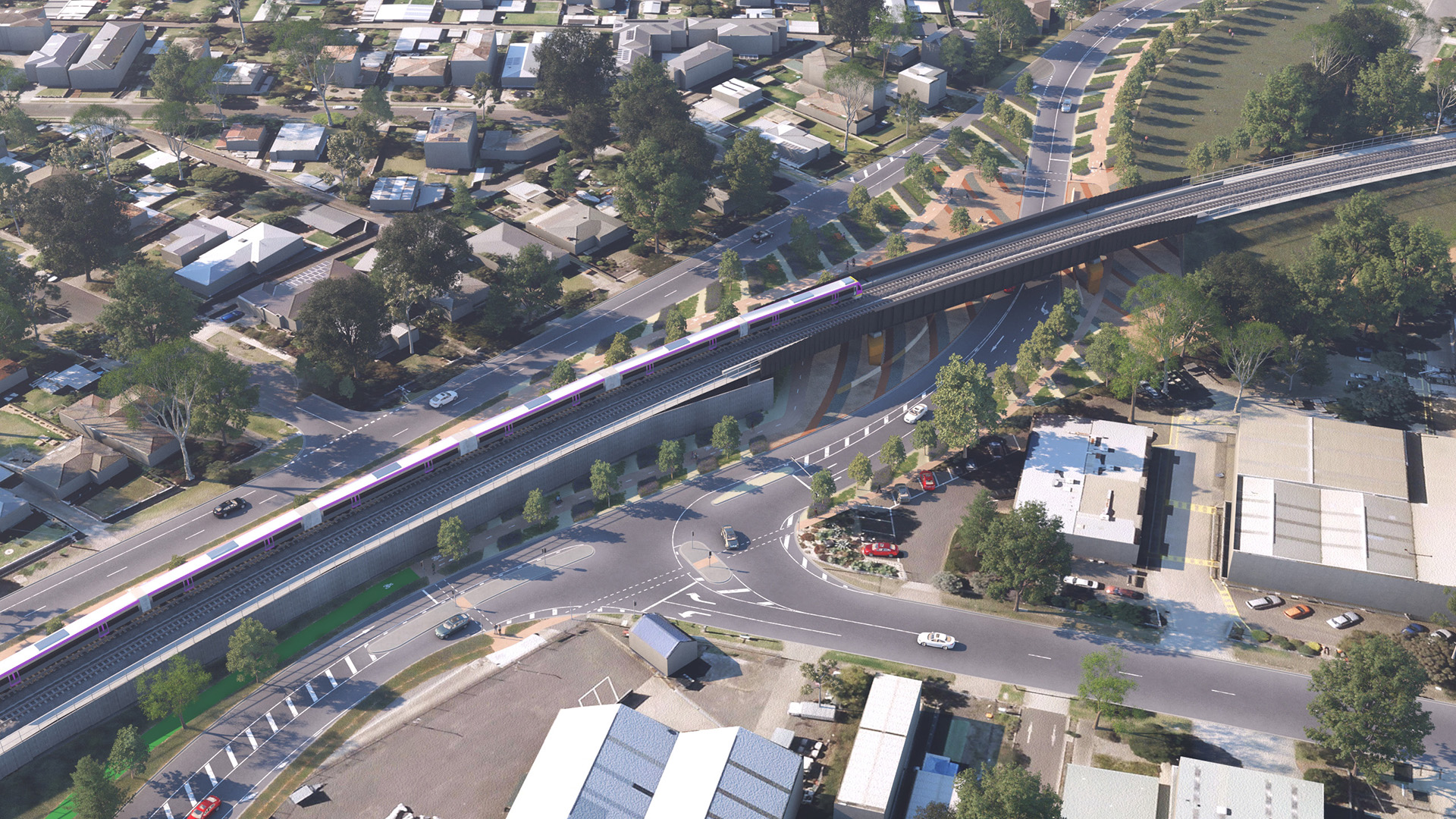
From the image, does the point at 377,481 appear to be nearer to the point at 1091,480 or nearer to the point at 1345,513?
the point at 1091,480

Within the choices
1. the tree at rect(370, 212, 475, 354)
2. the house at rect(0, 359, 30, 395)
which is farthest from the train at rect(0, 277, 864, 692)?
the house at rect(0, 359, 30, 395)

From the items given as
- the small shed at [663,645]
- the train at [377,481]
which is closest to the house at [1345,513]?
the train at [377,481]

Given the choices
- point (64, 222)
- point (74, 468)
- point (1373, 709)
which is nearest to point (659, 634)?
point (1373, 709)

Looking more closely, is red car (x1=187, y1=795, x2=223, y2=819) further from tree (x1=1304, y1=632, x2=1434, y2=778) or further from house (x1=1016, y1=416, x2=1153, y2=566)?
tree (x1=1304, y1=632, x2=1434, y2=778)

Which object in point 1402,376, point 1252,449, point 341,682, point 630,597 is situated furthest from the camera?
point 1402,376

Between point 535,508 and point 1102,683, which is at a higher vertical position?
point 535,508

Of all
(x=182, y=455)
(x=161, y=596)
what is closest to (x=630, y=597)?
(x=161, y=596)

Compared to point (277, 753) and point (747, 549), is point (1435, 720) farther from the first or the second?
point (277, 753)
